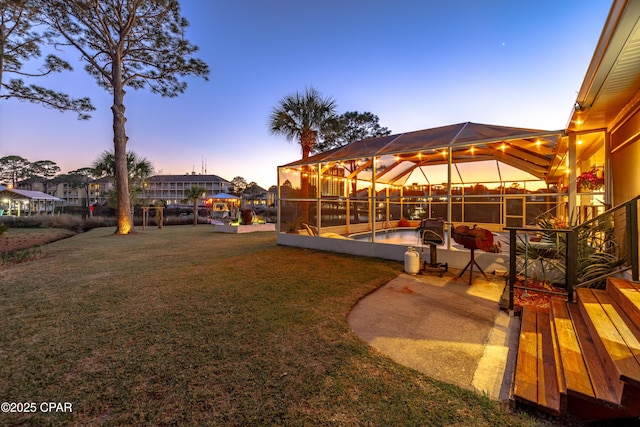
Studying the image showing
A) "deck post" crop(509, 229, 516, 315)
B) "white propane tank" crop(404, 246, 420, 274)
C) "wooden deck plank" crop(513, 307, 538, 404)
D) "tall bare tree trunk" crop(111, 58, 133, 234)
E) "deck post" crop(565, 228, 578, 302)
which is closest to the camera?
"wooden deck plank" crop(513, 307, 538, 404)

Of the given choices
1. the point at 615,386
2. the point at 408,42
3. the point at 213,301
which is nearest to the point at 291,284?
the point at 213,301

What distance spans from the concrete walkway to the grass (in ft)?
0.60

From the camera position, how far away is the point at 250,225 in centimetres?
1433

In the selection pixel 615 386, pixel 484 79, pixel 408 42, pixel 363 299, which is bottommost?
pixel 363 299

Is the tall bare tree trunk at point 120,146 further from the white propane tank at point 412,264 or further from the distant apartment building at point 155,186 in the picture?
the distant apartment building at point 155,186

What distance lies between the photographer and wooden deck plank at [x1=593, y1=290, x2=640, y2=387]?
142cm

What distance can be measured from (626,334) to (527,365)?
0.70 m

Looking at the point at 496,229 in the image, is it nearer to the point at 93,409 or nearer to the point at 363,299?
the point at 363,299

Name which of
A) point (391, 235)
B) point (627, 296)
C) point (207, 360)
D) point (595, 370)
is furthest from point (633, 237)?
point (391, 235)

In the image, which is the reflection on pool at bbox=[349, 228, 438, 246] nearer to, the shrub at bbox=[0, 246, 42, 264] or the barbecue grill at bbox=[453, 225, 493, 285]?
the barbecue grill at bbox=[453, 225, 493, 285]

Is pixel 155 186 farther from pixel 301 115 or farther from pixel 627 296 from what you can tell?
pixel 627 296

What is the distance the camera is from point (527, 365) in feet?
6.59

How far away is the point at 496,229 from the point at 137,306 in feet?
38.7

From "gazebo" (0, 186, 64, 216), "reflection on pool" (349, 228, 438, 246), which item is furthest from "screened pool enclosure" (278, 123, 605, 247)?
"gazebo" (0, 186, 64, 216)
